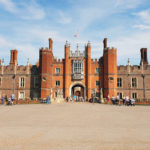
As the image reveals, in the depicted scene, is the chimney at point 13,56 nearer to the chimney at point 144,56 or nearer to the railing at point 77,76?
the railing at point 77,76

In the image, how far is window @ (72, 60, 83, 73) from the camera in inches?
1293

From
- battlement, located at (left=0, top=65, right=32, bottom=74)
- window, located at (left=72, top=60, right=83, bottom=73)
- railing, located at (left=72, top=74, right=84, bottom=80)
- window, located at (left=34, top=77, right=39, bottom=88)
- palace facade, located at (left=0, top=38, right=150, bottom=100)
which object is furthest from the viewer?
battlement, located at (left=0, top=65, right=32, bottom=74)

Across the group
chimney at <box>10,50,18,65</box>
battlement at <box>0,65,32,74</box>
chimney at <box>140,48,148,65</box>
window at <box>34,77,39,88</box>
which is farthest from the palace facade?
chimney at <box>10,50,18,65</box>

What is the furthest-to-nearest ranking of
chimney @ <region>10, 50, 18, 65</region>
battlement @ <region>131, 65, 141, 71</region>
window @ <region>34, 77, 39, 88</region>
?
chimney @ <region>10, 50, 18, 65</region>
window @ <region>34, 77, 39, 88</region>
battlement @ <region>131, 65, 141, 71</region>

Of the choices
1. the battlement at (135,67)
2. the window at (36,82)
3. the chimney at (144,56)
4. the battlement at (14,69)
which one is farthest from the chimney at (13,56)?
the chimney at (144,56)

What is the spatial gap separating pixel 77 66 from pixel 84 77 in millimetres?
2701

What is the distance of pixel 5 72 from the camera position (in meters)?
35.8

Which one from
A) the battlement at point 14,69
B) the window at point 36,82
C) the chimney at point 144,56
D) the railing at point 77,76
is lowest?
the window at point 36,82

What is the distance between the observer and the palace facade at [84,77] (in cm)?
3188

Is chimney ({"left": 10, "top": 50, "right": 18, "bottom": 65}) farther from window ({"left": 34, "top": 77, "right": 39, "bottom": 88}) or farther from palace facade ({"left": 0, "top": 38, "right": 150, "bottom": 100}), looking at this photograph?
window ({"left": 34, "top": 77, "right": 39, "bottom": 88})

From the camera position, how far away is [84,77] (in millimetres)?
32938

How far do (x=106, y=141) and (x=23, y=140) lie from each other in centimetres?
278

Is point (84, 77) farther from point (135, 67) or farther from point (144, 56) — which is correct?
point (144, 56)

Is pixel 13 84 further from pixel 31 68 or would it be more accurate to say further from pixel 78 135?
pixel 78 135
